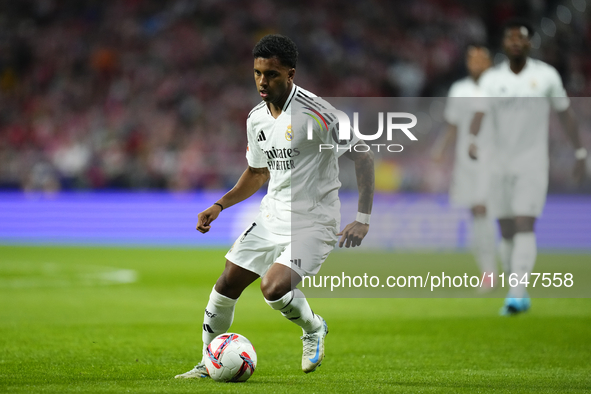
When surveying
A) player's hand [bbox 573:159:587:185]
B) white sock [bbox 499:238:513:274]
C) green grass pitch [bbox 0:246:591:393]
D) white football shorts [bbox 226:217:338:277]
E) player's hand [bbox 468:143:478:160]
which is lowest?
green grass pitch [bbox 0:246:591:393]

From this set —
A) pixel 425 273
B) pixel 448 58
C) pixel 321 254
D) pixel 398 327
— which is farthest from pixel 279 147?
pixel 448 58

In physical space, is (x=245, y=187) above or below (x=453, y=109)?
below

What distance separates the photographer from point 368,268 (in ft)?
27.8

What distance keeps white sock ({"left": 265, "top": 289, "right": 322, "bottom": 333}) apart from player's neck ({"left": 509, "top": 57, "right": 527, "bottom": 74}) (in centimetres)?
452

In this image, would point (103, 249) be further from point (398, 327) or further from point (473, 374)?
point (473, 374)

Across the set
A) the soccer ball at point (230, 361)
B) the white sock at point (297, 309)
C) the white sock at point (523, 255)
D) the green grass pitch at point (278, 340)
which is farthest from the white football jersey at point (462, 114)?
the soccer ball at point (230, 361)

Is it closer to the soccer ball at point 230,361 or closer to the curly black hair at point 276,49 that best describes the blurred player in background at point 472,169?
the curly black hair at point 276,49

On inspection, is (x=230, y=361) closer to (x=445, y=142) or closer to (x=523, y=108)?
(x=523, y=108)

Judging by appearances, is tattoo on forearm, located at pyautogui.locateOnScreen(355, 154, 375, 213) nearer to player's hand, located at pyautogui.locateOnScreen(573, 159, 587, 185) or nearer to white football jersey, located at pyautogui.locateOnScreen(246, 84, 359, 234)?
white football jersey, located at pyautogui.locateOnScreen(246, 84, 359, 234)

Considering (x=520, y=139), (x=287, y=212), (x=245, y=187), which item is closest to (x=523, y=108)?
(x=520, y=139)

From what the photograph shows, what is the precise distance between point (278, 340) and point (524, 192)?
3103 mm

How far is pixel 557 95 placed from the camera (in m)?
8.25

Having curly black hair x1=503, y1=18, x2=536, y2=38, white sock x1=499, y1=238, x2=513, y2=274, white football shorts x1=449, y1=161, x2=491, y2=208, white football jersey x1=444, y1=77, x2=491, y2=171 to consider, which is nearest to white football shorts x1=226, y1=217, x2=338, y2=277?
curly black hair x1=503, y1=18, x2=536, y2=38

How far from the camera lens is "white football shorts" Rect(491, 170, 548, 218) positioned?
8.23 meters
